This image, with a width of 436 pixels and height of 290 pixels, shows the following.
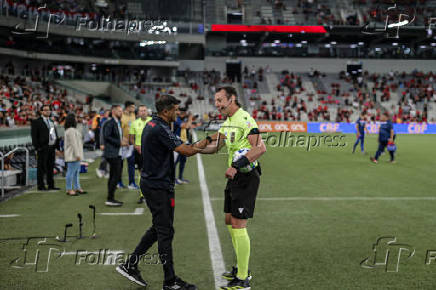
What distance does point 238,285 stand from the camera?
456cm

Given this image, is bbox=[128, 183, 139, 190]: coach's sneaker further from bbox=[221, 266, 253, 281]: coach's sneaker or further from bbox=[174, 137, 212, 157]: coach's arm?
bbox=[174, 137, 212, 157]: coach's arm

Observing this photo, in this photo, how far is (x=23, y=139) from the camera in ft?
43.2

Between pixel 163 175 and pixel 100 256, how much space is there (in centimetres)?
193

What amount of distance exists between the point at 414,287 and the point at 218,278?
7.18ft

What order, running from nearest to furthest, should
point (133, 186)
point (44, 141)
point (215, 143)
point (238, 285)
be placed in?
point (238, 285) < point (215, 143) < point (44, 141) < point (133, 186)

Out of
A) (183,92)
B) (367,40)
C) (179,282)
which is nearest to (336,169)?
(179,282)

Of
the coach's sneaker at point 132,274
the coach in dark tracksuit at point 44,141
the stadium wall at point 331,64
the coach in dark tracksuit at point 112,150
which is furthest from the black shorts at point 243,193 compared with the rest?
the stadium wall at point 331,64

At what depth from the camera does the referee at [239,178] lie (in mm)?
4625

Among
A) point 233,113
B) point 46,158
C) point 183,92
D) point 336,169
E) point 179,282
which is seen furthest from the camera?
point 183,92

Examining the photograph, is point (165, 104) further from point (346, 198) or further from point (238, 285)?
point (346, 198)

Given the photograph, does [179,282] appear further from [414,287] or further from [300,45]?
[300,45]

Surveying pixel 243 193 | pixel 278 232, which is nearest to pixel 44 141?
pixel 278 232

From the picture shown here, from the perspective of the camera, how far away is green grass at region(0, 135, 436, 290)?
4.93m

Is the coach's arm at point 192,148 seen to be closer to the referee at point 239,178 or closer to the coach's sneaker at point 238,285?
the referee at point 239,178
